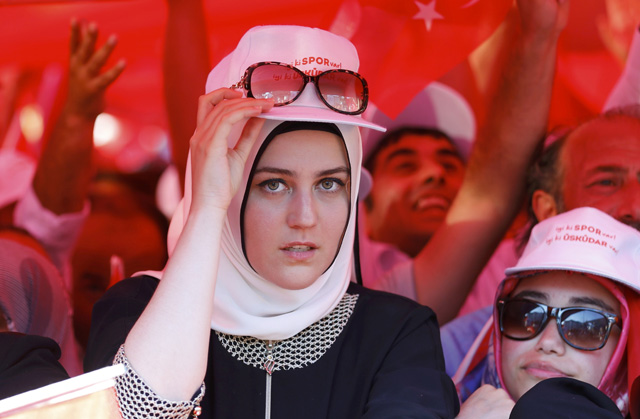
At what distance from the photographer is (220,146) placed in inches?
74.2

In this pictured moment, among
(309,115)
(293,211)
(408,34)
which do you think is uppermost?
(408,34)

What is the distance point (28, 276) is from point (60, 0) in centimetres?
117

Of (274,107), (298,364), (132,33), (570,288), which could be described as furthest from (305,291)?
(132,33)

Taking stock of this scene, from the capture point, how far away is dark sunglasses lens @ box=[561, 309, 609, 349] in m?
2.31

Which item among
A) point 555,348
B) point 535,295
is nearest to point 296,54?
point 535,295

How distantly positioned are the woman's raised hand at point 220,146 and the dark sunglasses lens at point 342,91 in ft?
0.68

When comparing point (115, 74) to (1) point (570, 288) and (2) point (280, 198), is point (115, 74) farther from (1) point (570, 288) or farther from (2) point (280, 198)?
(1) point (570, 288)

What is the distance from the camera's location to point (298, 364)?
83.9 inches

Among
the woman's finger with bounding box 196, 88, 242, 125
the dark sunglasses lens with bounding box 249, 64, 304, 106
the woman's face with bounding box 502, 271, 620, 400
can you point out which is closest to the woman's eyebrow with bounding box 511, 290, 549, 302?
the woman's face with bounding box 502, 271, 620, 400

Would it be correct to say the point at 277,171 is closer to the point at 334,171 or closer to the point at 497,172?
the point at 334,171

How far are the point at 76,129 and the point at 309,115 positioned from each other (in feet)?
5.39

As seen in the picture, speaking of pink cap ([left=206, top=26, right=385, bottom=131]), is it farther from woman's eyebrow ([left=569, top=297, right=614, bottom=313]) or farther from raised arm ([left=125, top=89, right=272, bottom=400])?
woman's eyebrow ([left=569, top=297, right=614, bottom=313])

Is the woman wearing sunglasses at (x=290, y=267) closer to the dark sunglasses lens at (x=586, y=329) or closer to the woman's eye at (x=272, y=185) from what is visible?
the woman's eye at (x=272, y=185)

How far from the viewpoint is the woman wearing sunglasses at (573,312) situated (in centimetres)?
232
